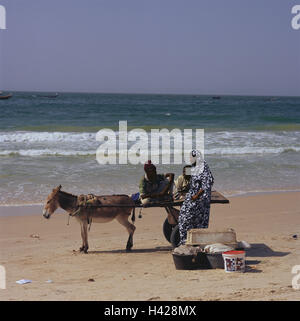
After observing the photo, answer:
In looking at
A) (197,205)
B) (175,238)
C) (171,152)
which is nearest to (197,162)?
(197,205)

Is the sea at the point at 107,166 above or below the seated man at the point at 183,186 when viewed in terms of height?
below

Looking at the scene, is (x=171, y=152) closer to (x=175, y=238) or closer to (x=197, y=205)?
(x=175, y=238)

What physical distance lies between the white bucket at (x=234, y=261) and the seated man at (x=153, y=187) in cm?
159

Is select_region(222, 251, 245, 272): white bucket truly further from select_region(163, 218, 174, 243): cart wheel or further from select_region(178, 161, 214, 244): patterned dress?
select_region(163, 218, 174, 243): cart wheel

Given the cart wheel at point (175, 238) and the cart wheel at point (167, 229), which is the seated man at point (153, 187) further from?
the cart wheel at point (167, 229)

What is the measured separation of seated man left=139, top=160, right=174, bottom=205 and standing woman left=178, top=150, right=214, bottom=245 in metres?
0.48

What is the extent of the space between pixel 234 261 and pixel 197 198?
116cm

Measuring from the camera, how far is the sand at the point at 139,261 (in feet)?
20.5

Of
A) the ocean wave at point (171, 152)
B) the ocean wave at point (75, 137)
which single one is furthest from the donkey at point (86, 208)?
the ocean wave at point (75, 137)

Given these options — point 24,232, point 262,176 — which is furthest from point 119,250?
point 262,176

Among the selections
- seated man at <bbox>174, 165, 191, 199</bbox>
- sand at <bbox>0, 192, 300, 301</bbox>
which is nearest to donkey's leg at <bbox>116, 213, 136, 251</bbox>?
sand at <bbox>0, 192, 300, 301</bbox>

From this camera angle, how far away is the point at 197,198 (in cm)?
777
